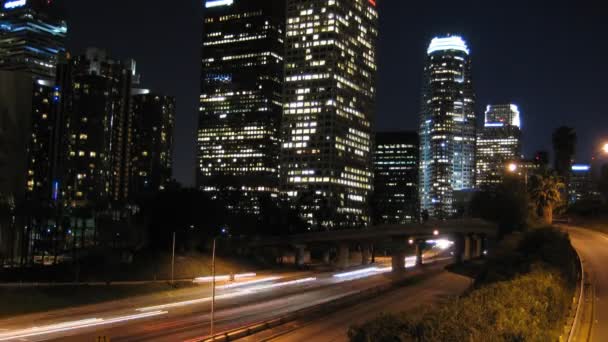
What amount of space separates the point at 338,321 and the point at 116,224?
295 feet

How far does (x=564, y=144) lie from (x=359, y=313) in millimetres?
103147

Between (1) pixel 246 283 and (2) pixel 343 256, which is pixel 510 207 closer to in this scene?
(1) pixel 246 283

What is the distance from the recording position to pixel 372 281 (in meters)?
94.3

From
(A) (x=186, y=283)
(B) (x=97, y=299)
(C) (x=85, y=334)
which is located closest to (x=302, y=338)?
(C) (x=85, y=334)

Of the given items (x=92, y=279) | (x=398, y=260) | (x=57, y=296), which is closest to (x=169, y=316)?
(x=57, y=296)

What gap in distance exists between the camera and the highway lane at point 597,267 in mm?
26000

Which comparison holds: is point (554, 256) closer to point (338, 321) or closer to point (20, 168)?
point (338, 321)

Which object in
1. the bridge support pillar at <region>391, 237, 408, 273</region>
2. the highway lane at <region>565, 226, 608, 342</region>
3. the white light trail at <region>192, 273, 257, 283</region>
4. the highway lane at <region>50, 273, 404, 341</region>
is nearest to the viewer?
the highway lane at <region>565, 226, 608, 342</region>

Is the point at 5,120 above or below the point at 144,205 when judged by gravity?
above

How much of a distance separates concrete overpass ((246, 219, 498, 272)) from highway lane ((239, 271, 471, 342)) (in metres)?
23.4

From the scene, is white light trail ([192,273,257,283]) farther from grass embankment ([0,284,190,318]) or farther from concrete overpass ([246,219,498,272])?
concrete overpass ([246,219,498,272])

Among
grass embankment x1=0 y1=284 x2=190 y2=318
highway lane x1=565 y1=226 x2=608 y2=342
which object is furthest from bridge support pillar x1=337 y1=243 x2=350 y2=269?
grass embankment x1=0 y1=284 x2=190 y2=318

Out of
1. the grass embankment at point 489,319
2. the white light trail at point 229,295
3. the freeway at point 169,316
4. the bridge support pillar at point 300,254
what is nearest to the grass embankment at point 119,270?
the freeway at point 169,316

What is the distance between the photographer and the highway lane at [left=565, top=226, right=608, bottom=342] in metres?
26.0
